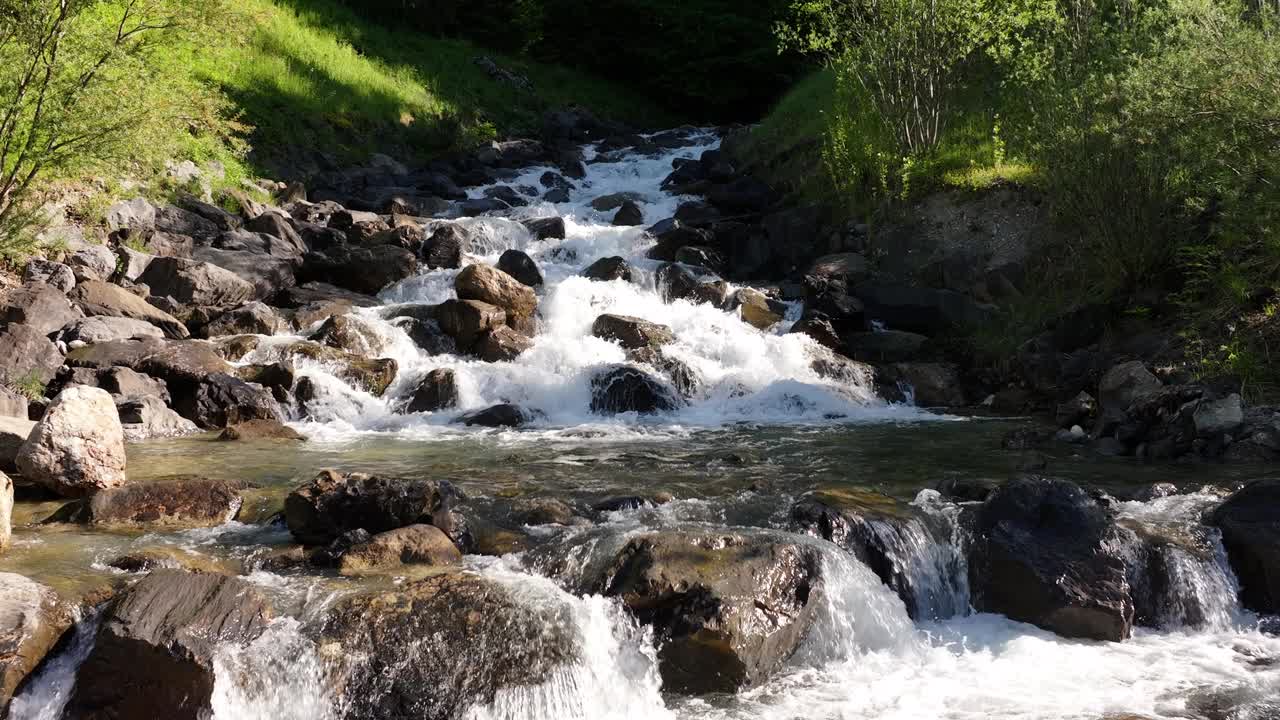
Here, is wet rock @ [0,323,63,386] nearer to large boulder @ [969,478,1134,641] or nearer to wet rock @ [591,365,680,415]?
wet rock @ [591,365,680,415]

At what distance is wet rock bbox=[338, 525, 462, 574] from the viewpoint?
6.52 meters

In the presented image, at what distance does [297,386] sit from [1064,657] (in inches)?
403

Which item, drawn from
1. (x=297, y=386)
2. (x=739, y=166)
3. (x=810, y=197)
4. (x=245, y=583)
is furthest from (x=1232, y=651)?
(x=739, y=166)

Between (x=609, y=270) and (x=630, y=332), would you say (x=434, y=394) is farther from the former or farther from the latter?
(x=609, y=270)

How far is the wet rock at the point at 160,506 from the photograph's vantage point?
300 inches

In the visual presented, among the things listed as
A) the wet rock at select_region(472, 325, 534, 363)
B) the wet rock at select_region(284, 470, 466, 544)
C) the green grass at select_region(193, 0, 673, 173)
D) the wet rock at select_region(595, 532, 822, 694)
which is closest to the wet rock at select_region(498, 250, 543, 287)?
the wet rock at select_region(472, 325, 534, 363)

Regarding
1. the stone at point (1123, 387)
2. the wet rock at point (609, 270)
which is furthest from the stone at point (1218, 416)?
the wet rock at point (609, 270)

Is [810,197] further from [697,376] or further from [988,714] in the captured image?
[988,714]

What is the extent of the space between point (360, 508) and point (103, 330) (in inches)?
305

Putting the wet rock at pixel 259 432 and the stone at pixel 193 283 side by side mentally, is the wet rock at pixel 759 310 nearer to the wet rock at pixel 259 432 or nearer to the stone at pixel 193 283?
the wet rock at pixel 259 432

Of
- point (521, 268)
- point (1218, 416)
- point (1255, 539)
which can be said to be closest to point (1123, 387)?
point (1218, 416)

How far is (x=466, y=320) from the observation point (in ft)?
51.1

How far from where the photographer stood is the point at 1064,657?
20.7 ft

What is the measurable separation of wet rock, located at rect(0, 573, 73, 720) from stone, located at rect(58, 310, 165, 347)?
7.95m
